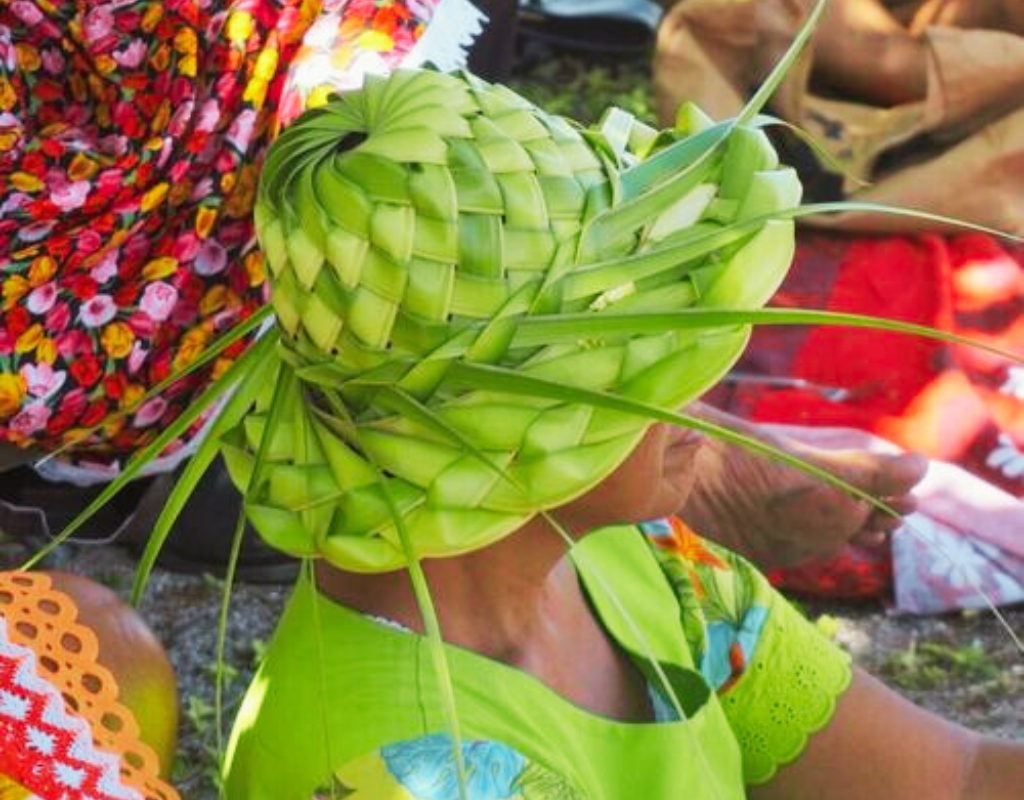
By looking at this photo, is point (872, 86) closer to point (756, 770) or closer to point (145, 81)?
point (145, 81)

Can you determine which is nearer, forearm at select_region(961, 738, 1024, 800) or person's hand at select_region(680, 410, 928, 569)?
forearm at select_region(961, 738, 1024, 800)

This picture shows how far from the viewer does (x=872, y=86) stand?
3.85 metres

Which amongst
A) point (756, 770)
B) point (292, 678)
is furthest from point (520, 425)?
point (756, 770)

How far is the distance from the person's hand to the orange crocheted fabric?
4.38 feet

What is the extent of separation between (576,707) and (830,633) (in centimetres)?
132

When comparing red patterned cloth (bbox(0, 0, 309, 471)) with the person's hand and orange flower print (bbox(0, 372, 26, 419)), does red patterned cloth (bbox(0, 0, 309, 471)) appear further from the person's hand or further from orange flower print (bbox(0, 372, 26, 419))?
the person's hand

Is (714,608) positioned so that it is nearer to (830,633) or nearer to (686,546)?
(686,546)

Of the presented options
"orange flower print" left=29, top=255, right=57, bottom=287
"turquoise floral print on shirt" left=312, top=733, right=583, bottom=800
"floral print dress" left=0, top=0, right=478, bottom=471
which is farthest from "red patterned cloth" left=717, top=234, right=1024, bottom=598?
"turquoise floral print on shirt" left=312, top=733, right=583, bottom=800

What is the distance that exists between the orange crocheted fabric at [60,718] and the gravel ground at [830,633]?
108 cm

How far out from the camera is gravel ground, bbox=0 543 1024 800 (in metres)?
2.77

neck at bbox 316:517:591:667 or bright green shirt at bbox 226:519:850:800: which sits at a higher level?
neck at bbox 316:517:591:667

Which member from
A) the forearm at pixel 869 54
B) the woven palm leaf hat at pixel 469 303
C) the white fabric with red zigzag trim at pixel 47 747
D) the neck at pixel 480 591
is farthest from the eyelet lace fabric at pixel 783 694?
the forearm at pixel 869 54

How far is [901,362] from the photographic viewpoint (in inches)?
129

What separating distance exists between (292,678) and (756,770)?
517 mm
